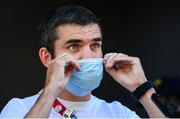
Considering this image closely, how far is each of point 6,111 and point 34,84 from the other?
3359 millimetres

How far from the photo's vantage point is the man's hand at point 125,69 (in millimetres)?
2324

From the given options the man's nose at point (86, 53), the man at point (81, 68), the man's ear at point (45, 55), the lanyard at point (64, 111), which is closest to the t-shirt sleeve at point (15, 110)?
the man at point (81, 68)

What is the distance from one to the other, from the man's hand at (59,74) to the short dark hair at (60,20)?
261 millimetres

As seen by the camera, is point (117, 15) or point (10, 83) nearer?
point (10, 83)

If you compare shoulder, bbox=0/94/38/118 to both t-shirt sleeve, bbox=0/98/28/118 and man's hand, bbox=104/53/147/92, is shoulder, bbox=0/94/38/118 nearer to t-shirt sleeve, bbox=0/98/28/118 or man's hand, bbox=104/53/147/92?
t-shirt sleeve, bbox=0/98/28/118

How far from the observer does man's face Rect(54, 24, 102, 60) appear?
7.66 ft

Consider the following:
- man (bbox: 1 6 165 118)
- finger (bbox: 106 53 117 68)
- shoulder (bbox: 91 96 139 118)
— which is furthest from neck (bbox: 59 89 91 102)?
finger (bbox: 106 53 117 68)

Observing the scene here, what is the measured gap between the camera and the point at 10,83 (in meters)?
5.54

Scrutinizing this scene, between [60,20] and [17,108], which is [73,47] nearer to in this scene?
[60,20]

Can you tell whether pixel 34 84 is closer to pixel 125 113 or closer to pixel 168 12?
pixel 168 12

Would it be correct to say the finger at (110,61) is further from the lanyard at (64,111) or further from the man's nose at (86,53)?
the lanyard at (64,111)

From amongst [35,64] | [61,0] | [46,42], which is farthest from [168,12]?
[46,42]

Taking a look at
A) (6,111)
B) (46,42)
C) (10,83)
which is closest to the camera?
(6,111)

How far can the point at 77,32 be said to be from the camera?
237 centimetres
